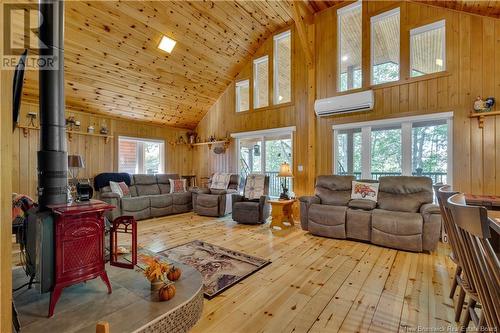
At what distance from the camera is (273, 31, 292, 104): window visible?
559 centimetres

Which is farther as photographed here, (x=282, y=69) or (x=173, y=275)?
(x=282, y=69)

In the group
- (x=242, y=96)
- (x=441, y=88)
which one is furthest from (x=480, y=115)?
(x=242, y=96)

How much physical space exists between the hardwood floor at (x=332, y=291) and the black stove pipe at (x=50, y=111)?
1555 mm

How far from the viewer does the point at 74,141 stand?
5.13 m

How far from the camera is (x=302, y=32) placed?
15.1ft

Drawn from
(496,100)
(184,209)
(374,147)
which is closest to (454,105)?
(496,100)

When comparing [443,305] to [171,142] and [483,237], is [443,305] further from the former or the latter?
[171,142]

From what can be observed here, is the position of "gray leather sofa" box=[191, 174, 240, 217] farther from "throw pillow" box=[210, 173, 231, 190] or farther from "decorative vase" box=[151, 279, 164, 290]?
"decorative vase" box=[151, 279, 164, 290]

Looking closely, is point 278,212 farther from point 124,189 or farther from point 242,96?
A: point 242,96

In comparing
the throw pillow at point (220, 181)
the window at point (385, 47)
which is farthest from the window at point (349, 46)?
the throw pillow at point (220, 181)

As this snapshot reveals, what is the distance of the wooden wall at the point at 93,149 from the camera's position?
4375 millimetres

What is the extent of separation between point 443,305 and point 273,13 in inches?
211

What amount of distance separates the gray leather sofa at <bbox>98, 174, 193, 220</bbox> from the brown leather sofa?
310 cm

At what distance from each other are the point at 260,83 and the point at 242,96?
64 centimetres
